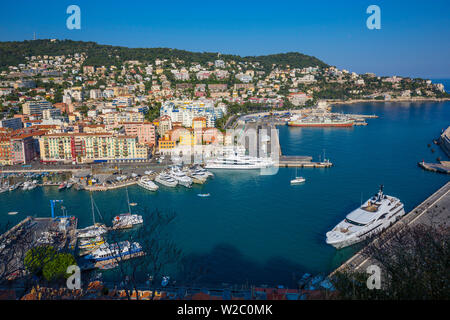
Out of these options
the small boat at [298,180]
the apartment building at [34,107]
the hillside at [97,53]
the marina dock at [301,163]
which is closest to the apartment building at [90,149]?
the marina dock at [301,163]

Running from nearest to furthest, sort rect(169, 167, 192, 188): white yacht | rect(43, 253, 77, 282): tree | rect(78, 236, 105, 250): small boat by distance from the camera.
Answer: rect(43, 253, 77, 282): tree → rect(78, 236, 105, 250): small boat → rect(169, 167, 192, 188): white yacht

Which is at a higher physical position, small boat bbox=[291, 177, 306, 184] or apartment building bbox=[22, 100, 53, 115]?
apartment building bbox=[22, 100, 53, 115]

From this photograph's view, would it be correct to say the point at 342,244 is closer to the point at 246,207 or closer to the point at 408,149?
the point at 246,207

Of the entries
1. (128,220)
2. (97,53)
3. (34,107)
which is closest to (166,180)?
(128,220)

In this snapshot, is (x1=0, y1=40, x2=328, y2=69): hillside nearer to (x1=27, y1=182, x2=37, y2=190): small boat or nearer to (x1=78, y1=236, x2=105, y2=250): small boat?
(x1=27, y1=182, x2=37, y2=190): small boat

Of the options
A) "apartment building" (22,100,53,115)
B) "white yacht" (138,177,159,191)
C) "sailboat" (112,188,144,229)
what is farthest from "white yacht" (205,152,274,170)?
"apartment building" (22,100,53,115)
